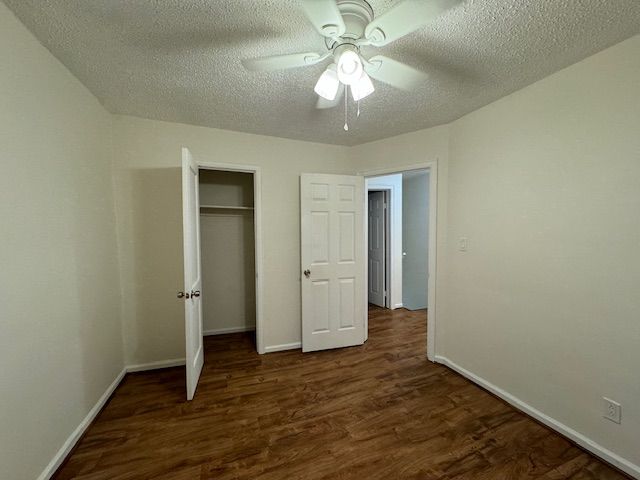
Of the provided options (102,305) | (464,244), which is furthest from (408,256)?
(102,305)

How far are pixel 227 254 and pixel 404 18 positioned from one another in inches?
121

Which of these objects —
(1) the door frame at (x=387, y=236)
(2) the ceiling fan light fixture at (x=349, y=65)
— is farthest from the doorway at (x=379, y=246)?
(2) the ceiling fan light fixture at (x=349, y=65)

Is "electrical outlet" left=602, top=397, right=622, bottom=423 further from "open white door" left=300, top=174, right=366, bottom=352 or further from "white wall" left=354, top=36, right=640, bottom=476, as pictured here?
"open white door" left=300, top=174, right=366, bottom=352

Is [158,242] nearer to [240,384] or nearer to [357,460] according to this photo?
[240,384]

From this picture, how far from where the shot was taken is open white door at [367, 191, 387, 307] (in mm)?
4395

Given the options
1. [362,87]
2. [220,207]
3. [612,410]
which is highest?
[362,87]

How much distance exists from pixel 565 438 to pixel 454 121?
8.20ft

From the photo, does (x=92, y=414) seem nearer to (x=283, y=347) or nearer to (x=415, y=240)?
(x=283, y=347)

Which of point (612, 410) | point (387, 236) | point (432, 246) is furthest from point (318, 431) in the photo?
point (387, 236)

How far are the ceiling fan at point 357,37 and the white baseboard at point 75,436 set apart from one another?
2320 millimetres

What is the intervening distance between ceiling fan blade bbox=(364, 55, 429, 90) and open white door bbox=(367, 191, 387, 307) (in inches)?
118

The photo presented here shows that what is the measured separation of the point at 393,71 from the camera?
4.39 feet

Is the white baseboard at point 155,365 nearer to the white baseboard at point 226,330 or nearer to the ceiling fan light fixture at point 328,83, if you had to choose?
the white baseboard at point 226,330

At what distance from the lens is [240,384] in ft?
7.61
